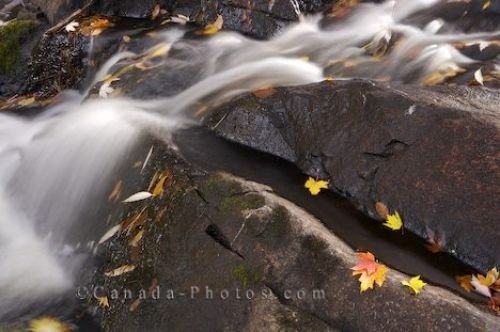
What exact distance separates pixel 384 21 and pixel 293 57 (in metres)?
1.40

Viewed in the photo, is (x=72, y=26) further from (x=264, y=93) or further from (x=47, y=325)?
(x=47, y=325)

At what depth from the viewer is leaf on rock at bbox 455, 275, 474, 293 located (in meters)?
2.55

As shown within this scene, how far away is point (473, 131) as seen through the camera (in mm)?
3100

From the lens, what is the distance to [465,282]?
8.53ft

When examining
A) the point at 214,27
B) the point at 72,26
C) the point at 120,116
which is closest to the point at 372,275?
the point at 120,116

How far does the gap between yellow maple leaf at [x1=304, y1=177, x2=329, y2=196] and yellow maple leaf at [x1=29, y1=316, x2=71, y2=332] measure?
69.8 inches

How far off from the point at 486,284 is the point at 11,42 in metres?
6.84

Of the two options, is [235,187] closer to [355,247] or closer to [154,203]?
[154,203]

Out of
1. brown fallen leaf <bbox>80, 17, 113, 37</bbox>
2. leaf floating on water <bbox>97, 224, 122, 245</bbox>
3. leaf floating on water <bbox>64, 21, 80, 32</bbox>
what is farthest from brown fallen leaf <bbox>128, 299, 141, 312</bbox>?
leaf floating on water <bbox>64, 21, 80, 32</bbox>

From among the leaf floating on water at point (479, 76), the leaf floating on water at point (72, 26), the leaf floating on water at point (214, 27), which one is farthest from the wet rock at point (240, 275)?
the leaf floating on water at point (72, 26)

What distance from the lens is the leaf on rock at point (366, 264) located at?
2557 mm

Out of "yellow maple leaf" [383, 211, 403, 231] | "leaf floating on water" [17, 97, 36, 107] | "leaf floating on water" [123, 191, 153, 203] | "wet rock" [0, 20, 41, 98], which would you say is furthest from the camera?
"wet rock" [0, 20, 41, 98]

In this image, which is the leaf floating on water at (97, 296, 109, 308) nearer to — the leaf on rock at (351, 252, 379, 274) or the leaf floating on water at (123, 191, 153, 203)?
the leaf floating on water at (123, 191, 153, 203)

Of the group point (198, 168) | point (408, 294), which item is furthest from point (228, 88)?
point (408, 294)
